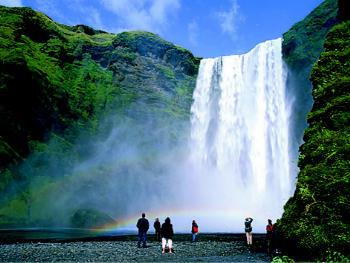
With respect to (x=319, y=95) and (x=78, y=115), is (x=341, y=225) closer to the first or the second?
(x=319, y=95)

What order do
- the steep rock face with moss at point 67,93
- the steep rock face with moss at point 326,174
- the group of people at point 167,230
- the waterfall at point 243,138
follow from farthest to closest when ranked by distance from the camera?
the steep rock face with moss at point 67,93
the waterfall at point 243,138
the group of people at point 167,230
the steep rock face with moss at point 326,174

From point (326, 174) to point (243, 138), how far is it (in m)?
53.0

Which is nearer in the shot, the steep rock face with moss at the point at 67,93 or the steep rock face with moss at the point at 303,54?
the steep rock face with moss at the point at 303,54

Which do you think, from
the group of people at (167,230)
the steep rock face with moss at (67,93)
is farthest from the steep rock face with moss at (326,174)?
the steep rock face with moss at (67,93)

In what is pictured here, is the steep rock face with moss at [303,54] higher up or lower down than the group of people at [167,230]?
higher up

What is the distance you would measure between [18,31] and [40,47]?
4980 mm

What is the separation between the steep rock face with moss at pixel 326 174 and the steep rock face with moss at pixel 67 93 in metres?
53.1

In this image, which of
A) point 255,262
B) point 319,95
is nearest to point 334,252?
point 255,262

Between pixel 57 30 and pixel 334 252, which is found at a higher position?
pixel 57 30

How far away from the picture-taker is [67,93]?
7556 cm

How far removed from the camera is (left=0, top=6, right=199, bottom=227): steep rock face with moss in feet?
212

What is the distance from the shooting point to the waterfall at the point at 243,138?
199 ft

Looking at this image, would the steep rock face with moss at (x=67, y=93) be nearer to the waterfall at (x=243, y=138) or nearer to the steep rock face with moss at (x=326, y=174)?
the waterfall at (x=243, y=138)

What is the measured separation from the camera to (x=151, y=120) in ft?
252
